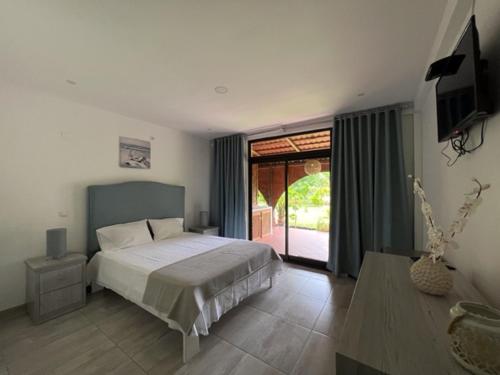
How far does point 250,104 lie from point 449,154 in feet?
7.02

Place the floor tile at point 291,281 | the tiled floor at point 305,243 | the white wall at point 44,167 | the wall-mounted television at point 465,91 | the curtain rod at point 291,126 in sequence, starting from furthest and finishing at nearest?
the tiled floor at point 305,243, the curtain rod at point 291,126, the floor tile at point 291,281, the white wall at point 44,167, the wall-mounted television at point 465,91

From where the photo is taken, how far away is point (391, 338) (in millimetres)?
725

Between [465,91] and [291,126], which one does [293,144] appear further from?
[465,91]

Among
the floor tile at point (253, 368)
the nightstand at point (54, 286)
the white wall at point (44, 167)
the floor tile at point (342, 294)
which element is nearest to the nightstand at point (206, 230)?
the white wall at point (44, 167)

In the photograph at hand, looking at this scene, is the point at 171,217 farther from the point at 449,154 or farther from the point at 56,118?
the point at 449,154

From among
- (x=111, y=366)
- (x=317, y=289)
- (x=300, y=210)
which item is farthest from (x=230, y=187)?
(x=111, y=366)

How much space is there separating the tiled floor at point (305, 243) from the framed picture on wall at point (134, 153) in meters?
2.80

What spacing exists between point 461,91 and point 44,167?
3917 mm

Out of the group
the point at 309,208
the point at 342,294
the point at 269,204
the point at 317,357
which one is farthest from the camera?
the point at 269,204

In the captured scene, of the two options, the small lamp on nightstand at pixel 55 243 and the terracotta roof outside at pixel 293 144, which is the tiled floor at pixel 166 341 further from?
the terracotta roof outside at pixel 293 144

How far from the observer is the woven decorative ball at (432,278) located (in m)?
1.00

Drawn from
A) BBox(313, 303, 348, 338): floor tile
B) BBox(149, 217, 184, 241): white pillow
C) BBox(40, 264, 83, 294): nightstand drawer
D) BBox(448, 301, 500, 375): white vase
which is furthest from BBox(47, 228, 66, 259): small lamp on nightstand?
BBox(448, 301, 500, 375): white vase

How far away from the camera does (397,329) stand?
0.77 metres

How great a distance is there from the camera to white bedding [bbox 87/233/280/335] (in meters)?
1.86
